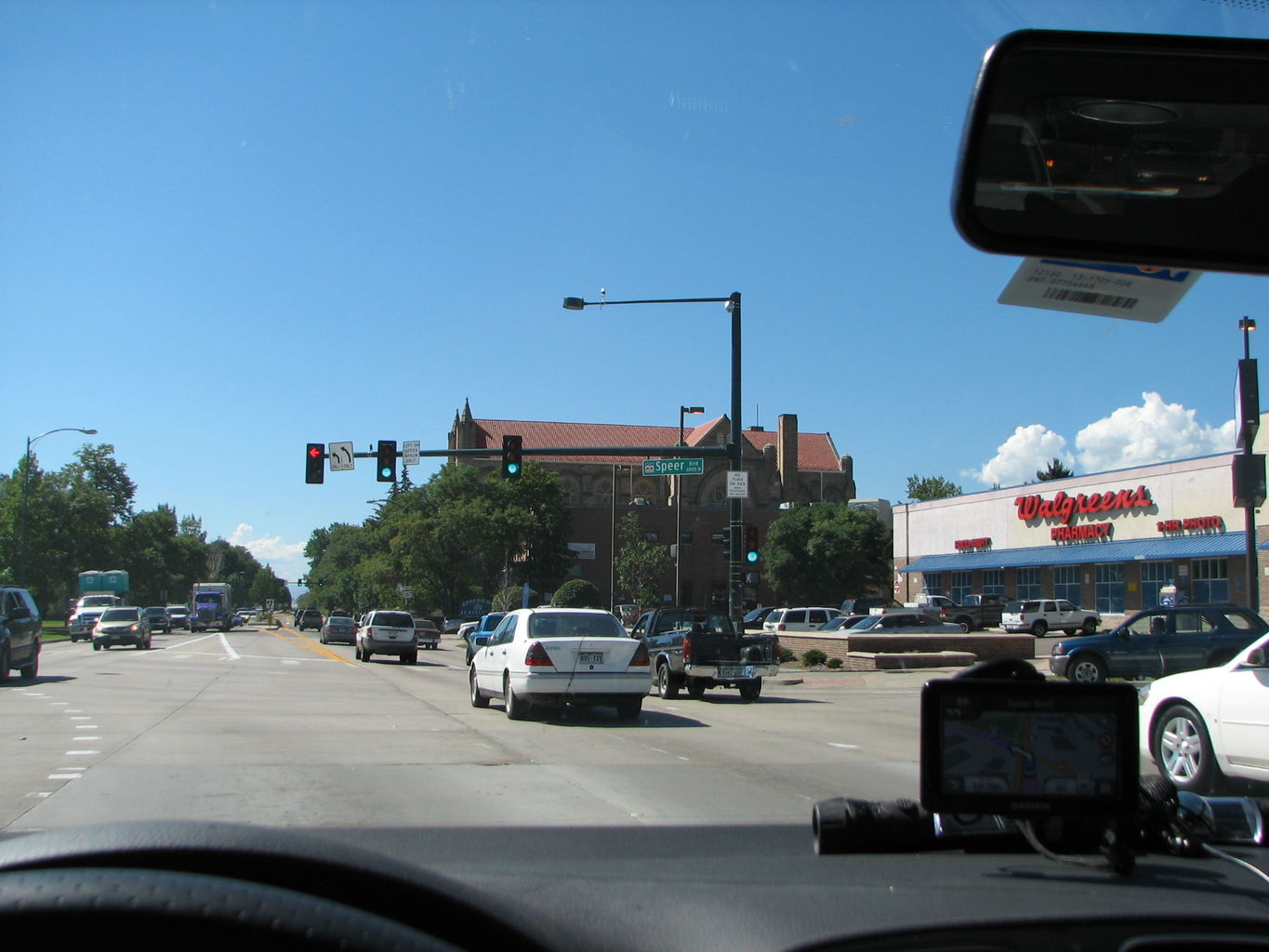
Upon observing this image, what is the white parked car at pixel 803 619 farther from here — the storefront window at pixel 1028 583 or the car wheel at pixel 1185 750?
the car wheel at pixel 1185 750

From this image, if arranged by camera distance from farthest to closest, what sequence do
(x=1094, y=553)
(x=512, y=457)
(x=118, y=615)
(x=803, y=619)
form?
(x=803, y=619)
(x=1094, y=553)
(x=118, y=615)
(x=512, y=457)

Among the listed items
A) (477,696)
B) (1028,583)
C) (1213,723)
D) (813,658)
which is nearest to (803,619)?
(1028,583)

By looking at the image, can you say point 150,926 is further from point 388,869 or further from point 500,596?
point 500,596

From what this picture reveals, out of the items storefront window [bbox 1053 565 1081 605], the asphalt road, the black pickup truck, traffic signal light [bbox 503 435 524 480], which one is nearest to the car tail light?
the asphalt road

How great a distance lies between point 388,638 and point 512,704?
20.7 meters

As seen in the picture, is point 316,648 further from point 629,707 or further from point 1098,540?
point 1098,540

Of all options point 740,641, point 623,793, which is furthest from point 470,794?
point 740,641

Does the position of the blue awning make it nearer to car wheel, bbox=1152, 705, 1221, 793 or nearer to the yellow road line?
the yellow road line

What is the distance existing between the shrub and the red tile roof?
73.9m

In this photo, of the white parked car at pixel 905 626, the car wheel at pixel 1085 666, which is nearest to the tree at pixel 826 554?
the white parked car at pixel 905 626

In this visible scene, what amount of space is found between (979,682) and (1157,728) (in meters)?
9.15

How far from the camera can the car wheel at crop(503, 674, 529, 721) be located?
1603cm

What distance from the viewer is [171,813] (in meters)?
8.16

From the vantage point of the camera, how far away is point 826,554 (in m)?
72.4
